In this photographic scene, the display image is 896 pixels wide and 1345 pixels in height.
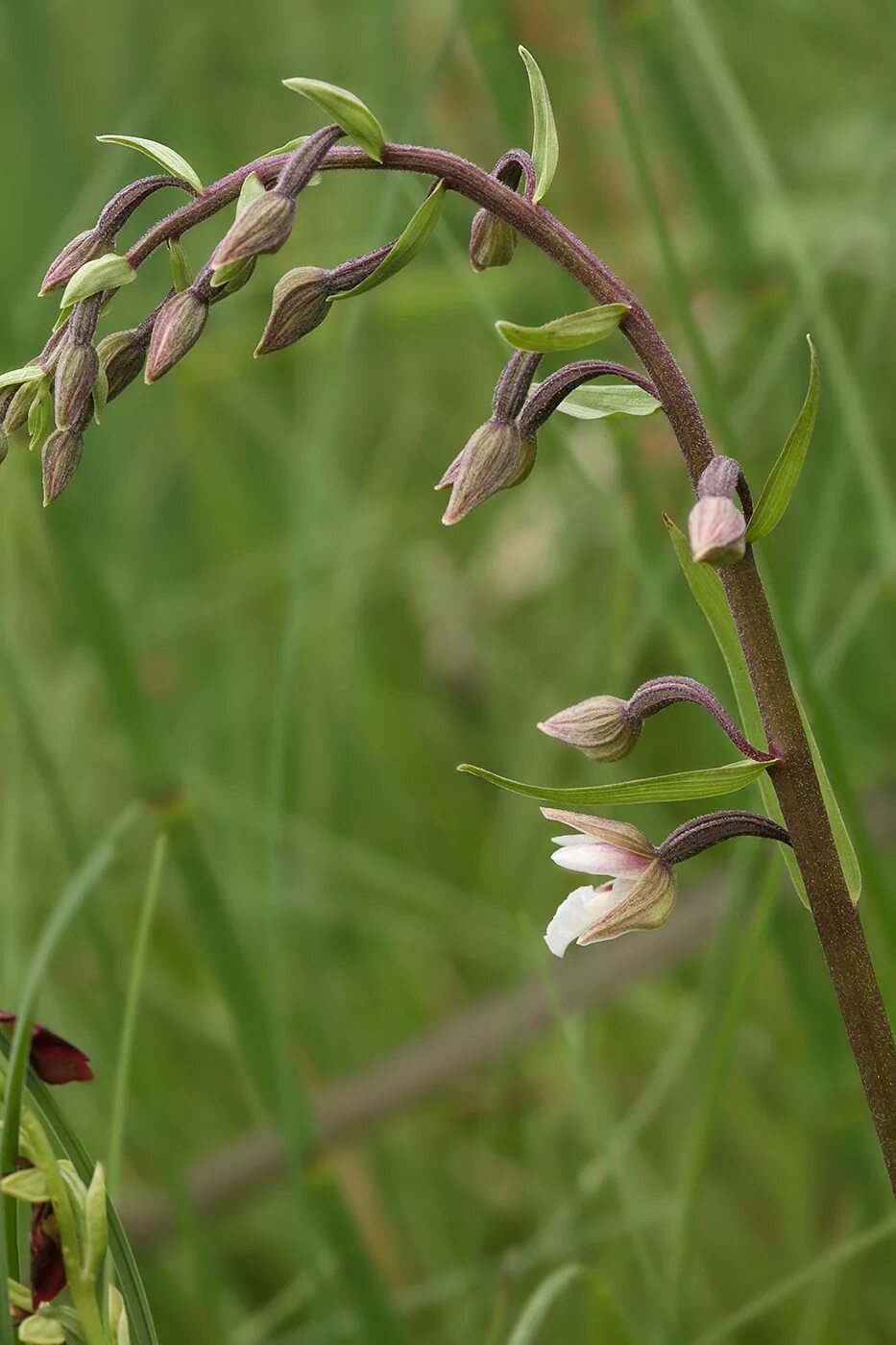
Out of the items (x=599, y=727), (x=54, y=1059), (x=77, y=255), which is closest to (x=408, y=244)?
(x=77, y=255)

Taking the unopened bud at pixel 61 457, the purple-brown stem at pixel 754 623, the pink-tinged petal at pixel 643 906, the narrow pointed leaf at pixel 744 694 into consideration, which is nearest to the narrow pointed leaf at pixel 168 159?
the purple-brown stem at pixel 754 623

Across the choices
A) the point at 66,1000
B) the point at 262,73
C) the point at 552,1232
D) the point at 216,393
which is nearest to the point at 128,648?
the point at 552,1232

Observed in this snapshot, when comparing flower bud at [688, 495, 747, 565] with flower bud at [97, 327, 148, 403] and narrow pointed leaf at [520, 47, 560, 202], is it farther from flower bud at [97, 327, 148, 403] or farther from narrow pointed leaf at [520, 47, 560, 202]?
flower bud at [97, 327, 148, 403]

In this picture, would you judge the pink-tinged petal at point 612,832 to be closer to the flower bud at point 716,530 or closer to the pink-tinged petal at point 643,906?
the pink-tinged petal at point 643,906

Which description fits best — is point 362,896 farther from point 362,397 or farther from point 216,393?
point 362,397

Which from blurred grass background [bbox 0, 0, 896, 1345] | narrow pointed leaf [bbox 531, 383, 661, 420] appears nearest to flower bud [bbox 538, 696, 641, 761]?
narrow pointed leaf [bbox 531, 383, 661, 420]
